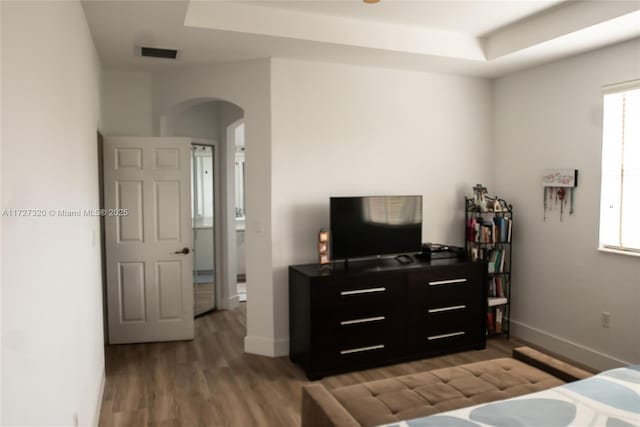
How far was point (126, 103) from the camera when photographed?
454 cm

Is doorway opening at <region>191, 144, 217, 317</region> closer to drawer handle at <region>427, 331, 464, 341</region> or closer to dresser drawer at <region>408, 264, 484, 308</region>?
dresser drawer at <region>408, 264, 484, 308</region>

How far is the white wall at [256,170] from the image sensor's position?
13.5 ft

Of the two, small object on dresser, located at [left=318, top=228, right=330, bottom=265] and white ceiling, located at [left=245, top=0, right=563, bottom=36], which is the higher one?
white ceiling, located at [left=245, top=0, right=563, bottom=36]

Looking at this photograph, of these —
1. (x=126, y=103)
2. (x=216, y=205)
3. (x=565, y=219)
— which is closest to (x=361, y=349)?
(x=565, y=219)

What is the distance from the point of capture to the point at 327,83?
4262 millimetres

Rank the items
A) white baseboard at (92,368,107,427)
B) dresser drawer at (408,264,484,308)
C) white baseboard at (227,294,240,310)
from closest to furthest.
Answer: white baseboard at (92,368,107,427)
dresser drawer at (408,264,484,308)
white baseboard at (227,294,240,310)

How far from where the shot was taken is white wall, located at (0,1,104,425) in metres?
1.28

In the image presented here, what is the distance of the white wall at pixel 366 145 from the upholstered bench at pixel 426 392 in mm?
1912

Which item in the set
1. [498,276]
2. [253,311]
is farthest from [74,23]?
[498,276]

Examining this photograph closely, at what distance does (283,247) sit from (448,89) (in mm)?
2306

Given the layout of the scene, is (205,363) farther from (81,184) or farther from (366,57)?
(366,57)

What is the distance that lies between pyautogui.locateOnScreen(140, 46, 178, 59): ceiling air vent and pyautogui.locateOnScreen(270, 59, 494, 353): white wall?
2.74 feet

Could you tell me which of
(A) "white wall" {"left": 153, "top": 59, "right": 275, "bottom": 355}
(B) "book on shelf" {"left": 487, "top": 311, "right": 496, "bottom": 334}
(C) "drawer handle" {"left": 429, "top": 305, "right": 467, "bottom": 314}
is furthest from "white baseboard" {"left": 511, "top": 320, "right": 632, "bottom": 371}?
(A) "white wall" {"left": 153, "top": 59, "right": 275, "bottom": 355}

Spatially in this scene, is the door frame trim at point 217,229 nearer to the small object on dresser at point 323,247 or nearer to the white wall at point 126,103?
the white wall at point 126,103
